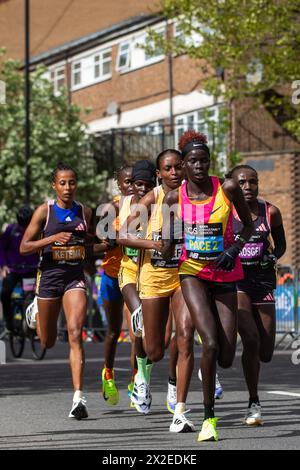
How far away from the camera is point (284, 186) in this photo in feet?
133

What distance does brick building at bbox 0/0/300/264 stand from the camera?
1606 inches

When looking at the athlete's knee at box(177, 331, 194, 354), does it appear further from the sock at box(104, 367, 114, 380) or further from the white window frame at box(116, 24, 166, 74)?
the white window frame at box(116, 24, 166, 74)

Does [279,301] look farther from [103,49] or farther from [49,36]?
[49,36]

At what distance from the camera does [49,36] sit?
61812 millimetres

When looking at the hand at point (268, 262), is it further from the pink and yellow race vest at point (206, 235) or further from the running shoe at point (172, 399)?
the pink and yellow race vest at point (206, 235)

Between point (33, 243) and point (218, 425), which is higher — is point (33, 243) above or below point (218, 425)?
above

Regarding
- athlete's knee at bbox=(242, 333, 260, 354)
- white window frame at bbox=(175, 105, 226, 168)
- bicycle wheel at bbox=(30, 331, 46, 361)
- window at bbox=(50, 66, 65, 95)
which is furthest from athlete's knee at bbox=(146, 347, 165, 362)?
window at bbox=(50, 66, 65, 95)

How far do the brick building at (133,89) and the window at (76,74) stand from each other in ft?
0.13

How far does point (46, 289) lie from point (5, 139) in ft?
120

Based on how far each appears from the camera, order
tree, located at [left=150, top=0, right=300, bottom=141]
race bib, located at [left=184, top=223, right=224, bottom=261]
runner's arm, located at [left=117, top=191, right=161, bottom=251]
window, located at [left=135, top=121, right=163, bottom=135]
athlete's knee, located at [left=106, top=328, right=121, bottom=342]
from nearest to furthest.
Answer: race bib, located at [left=184, top=223, right=224, bottom=261] < runner's arm, located at [left=117, top=191, right=161, bottom=251] < athlete's knee, located at [left=106, top=328, right=121, bottom=342] < tree, located at [left=150, top=0, right=300, bottom=141] < window, located at [left=135, top=121, right=163, bottom=135]

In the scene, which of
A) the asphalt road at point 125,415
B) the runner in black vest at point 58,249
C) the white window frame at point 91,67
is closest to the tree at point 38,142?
the white window frame at point 91,67

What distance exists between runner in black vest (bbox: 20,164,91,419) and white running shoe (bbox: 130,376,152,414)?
76 cm

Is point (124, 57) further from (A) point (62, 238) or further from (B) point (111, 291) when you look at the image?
(A) point (62, 238)

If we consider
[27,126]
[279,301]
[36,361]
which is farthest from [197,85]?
[36,361]
